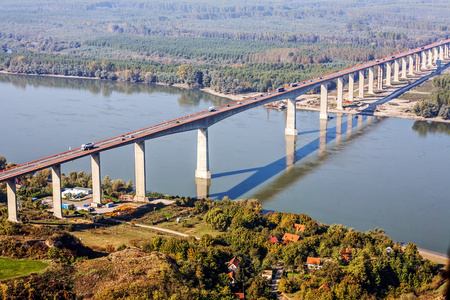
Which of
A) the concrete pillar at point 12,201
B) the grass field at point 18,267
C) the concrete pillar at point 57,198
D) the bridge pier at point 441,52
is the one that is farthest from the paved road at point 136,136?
the bridge pier at point 441,52

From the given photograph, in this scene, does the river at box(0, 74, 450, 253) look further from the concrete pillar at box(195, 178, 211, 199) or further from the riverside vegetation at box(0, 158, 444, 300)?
the riverside vegetation at box(0, 158, 444, 300)

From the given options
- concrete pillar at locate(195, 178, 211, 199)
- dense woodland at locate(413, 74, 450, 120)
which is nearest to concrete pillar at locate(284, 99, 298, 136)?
concrete pillar at locate(195, 178, 211, 199)

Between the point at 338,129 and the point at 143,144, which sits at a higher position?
the point at 143,144

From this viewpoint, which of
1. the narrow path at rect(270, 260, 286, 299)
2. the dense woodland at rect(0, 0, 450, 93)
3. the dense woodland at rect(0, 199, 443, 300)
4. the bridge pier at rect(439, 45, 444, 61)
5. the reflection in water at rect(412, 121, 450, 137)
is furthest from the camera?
the bridge pier at rect(439, 45, 444, 61)

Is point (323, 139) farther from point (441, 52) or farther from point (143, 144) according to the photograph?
point (441, 52)

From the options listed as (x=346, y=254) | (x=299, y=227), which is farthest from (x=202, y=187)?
(x=346, y=254)
